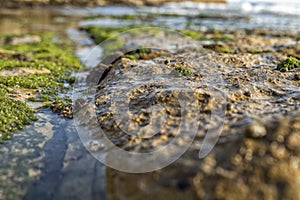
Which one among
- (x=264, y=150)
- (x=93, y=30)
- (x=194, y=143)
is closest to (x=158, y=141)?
(x=194, y=143)

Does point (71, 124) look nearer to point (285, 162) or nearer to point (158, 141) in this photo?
point (158, 141)

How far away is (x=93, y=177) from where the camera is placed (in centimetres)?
775

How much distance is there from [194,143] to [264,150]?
1.71m

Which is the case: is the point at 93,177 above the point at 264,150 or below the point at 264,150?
below

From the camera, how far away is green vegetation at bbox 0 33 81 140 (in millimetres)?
10906

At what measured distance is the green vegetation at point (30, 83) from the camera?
35.8ft

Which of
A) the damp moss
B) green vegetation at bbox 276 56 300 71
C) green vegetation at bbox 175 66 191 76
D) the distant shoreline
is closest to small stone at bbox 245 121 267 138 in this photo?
→ green vegetation at bbox 175 66 191 76

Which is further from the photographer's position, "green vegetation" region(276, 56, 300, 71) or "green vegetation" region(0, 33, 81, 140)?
"green vegetation" region(276, 56, 300, 71)

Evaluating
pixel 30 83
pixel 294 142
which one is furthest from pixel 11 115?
pixel 294 142

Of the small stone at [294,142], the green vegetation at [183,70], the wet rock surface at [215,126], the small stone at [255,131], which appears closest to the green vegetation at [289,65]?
the wet rock surface at [215,126]

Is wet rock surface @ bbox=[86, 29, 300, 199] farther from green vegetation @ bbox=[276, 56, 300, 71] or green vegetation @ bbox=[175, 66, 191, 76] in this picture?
green vegetation @ bbox=[276, 56, 300, 71]

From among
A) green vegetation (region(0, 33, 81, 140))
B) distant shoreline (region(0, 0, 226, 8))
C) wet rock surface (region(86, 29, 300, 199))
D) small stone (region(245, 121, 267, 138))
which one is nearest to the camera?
wet rock surface (region(86, 29, 300, 199))

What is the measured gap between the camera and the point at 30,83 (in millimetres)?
14898

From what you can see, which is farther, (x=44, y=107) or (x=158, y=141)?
(x=44, y=107)
